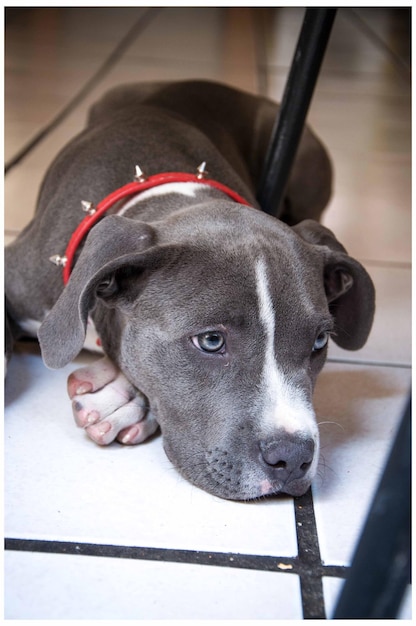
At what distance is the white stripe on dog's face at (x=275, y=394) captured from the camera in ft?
5.41

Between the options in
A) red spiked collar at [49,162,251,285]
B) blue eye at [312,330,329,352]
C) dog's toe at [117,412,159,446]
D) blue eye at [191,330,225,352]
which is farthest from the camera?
red spiked collar at [49,162,251,285]

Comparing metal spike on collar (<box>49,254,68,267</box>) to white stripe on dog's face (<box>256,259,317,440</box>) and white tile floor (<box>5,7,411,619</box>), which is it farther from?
white stripe on dog's face (<box>256,259,317,440</box>)

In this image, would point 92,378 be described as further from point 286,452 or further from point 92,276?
point 286,452

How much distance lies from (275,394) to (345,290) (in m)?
0.47

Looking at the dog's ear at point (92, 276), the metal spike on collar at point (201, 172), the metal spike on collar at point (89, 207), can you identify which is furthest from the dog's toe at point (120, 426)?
the metal spike on collar at point (201, 172)

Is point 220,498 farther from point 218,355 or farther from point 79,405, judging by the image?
point 79,405

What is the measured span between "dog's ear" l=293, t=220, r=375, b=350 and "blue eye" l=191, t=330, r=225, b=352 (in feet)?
1.23

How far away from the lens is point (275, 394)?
1686mm

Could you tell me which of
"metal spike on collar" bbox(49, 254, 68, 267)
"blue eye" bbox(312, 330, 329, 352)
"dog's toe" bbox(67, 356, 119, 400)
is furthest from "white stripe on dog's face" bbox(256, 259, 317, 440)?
"metal spike on collar" bbox(49, 254, 68, 267)

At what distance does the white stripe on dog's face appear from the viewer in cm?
165

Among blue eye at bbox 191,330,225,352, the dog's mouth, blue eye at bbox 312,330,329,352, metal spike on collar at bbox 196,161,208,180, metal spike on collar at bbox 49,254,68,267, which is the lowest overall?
the dog's mouth

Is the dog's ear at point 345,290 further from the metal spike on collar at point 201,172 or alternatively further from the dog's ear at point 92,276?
the dog's ear at point 92,276

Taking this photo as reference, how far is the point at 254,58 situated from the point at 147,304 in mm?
5219

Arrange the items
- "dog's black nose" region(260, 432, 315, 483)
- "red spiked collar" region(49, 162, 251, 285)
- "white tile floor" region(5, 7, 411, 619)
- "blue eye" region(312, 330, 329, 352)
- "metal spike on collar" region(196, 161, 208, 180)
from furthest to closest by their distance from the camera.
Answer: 1. "metal spike on collar" region(196, 161, 208, 180)
2. "red spiked collar" region(49, 162, 251, 285)
3. "blue eye" region(312, 330, 329, 352)
4. "dog's black nose" region(260, 432, 315, 483)
5. "white tile floor" region(5, 7, 411, 619)
